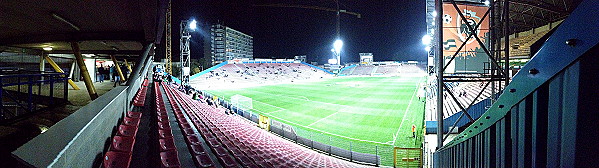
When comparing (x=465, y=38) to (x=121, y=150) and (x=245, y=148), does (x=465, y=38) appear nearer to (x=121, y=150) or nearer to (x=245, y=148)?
(x=245, y=148)

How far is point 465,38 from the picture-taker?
884 cm

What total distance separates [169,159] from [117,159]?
53 cm

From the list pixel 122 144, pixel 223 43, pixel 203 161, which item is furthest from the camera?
pixel 223 43

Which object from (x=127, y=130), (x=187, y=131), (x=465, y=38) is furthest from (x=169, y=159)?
(x=465, y=38)

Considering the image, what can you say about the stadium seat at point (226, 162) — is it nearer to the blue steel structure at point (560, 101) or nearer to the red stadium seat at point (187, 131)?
the red stadium seat at point (187, 131)

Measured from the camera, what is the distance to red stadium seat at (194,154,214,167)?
343 cm

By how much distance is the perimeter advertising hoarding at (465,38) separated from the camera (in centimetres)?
844

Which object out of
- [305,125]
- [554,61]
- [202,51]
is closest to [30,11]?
[554,61]

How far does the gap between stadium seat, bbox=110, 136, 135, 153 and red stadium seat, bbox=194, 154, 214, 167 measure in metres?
0.78

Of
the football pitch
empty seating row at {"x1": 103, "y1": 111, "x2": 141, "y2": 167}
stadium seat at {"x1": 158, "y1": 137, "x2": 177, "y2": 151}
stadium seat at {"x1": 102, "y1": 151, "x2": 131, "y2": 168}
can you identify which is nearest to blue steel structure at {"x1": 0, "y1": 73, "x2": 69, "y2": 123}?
empty seating row at {"x1": 103, "y1": 111, "x2": 141, "y2": 167}

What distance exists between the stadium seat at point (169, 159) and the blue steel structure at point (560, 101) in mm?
3042

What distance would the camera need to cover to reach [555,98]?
4.09ft

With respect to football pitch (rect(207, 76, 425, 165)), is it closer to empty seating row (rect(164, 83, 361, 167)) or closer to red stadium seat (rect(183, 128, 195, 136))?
empty seating row (rect(164, 83, 361, 167))

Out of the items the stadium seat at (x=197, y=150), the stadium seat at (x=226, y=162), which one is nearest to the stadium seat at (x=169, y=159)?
the stadium seat at (x=197, y=150)
